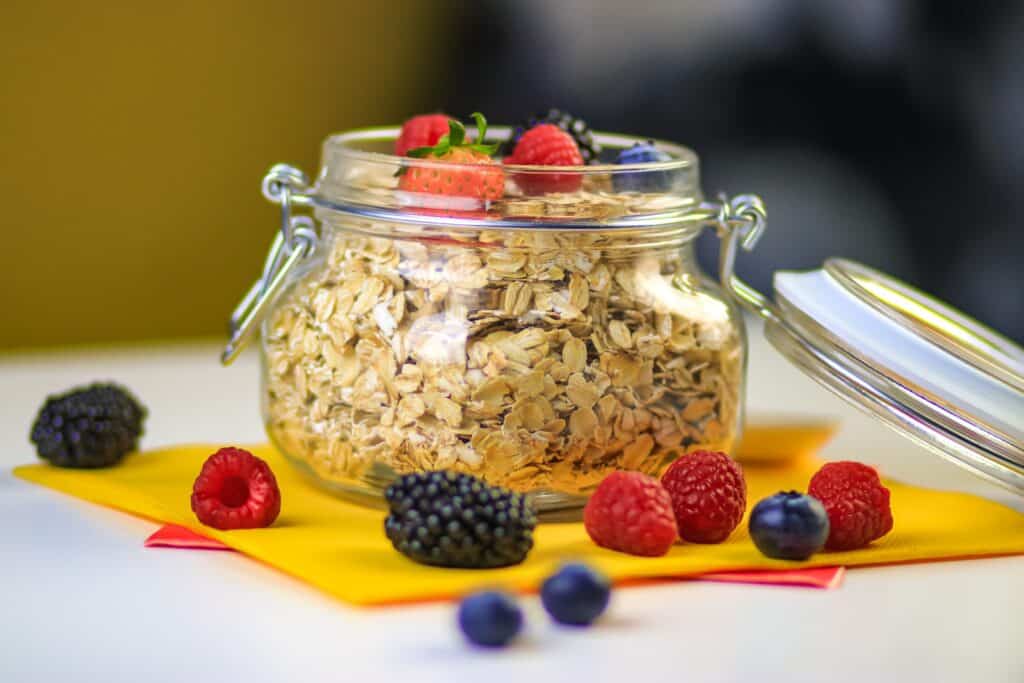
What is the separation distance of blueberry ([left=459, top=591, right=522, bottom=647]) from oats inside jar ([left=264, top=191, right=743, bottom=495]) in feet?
0.74

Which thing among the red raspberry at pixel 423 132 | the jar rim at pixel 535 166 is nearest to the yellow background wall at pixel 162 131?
the jar rim at pixel 535 166

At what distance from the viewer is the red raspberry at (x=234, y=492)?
1.04 meters

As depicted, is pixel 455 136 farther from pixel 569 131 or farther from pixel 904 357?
pixel 904 357

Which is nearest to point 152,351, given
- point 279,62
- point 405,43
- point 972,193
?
point 279,62

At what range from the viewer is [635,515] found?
3.17 feet

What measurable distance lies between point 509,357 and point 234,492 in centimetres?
25

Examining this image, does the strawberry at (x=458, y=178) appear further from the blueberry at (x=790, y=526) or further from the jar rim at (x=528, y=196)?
the blueberry at (x=790, y=526)

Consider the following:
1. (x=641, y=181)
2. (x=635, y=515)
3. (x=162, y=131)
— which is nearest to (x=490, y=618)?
(x=635, y=515)

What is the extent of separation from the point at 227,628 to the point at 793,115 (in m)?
2.03

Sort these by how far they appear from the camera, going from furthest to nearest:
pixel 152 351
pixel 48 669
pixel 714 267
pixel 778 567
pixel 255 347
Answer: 1. pixel 714 267
2. pixel 255 347
3. pixel 152 351
4. pixel 778 567
5. pixel 48 669

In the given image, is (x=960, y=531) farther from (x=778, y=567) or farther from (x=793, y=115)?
(x=793, y=115)

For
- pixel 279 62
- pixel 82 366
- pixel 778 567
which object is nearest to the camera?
pixel 778 567

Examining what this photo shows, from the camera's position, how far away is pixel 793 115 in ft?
8.70

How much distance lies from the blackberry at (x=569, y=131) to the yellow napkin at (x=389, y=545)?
1.15 ft
